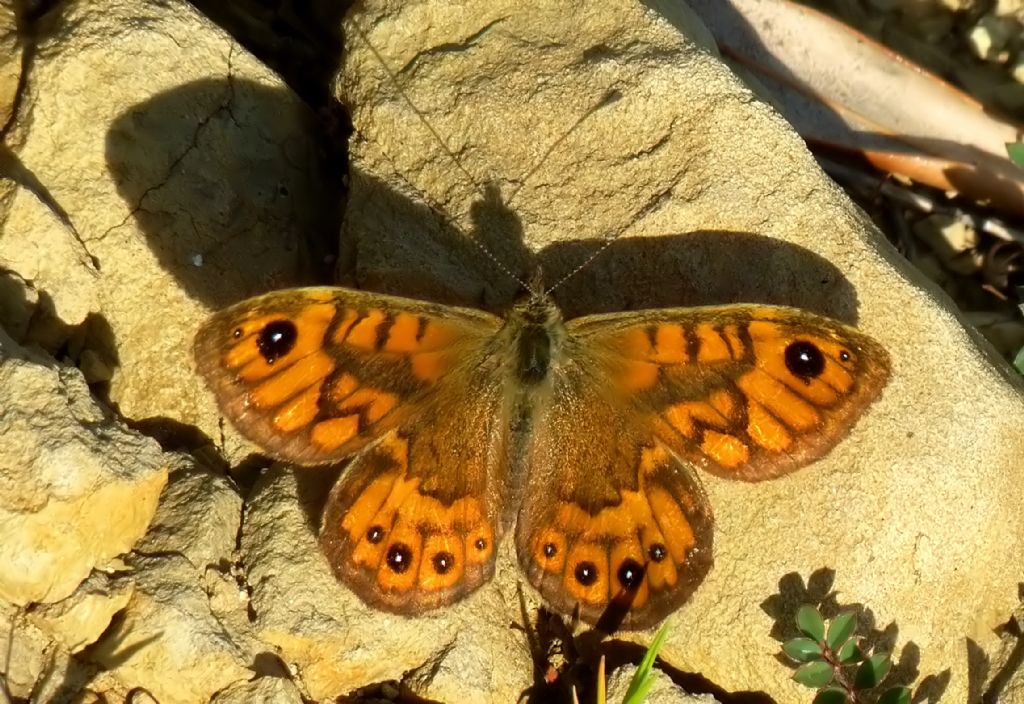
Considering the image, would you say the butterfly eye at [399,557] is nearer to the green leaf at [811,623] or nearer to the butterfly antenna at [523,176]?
the butterfly antenna at [523,176]

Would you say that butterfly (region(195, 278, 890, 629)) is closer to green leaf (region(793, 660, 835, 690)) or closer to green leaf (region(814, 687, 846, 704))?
green leaf (region(793, 660, 835, 690))

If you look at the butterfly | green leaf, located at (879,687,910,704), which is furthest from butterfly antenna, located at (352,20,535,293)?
green leaf, located at (879,687,910,704)

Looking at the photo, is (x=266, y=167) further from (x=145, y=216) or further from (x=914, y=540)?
(x=914, y=540)

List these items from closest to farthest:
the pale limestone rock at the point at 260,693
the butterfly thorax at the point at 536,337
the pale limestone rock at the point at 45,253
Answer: the pale limestone rock at the point at 260,693
the pale limestone rock at the point at 45,253
the butterfly thorax at the point at 536,337

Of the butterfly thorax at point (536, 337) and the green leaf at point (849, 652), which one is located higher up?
the butterfly thorax at point (536, 337)

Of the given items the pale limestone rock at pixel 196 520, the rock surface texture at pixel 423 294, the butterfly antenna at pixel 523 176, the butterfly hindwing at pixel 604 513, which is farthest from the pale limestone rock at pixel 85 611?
the butterfly antenna at pixel 523 176

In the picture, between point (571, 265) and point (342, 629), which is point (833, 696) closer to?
point (342, 629)
